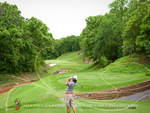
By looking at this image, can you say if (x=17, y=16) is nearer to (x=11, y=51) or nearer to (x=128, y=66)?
(x=11, y=51)

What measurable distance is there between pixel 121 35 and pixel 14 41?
821 inches

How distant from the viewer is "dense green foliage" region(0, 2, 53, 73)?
23969 millimetres

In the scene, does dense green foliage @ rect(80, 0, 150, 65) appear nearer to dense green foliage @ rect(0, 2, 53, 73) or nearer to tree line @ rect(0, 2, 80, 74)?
tree line @ rect(0, 2, 80, 74)

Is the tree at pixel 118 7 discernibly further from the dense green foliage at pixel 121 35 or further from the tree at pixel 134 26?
the tree at pixel 134 26

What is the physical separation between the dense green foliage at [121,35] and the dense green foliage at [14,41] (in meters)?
14.3

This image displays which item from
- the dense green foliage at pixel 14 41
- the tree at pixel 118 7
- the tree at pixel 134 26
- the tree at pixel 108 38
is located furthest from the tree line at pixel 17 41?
the tree at pixel 118 7

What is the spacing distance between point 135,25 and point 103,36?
8.24 m

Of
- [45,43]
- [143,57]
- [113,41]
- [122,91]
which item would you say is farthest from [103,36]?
[122,91]

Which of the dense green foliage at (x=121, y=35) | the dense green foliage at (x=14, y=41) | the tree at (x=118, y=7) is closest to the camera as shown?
the dense green foliage at (x=121, y=35)

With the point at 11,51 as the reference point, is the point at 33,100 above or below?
below

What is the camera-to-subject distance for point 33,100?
32.3 ft

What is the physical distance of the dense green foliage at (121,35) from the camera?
20578 millimetres

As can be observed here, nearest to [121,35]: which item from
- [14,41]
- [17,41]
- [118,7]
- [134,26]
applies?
[134,26]

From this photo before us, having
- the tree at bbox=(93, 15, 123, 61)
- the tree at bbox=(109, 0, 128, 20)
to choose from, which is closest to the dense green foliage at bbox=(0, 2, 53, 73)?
the tree at bbox=(93, 15, 123, 61)
